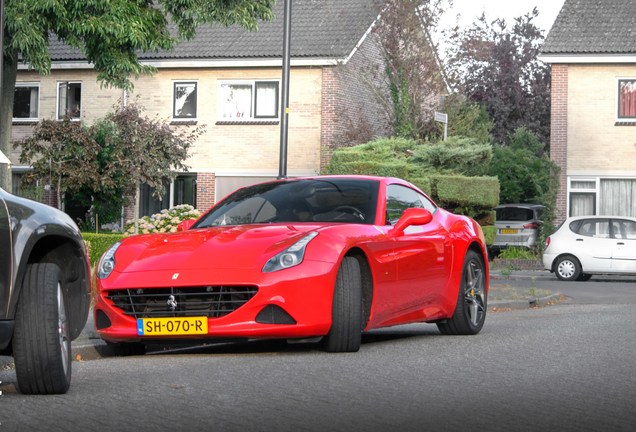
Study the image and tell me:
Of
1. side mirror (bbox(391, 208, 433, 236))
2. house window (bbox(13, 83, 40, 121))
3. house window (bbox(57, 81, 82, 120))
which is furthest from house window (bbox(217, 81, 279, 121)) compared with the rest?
side mirror (bbox(391, 208, 433, 236))

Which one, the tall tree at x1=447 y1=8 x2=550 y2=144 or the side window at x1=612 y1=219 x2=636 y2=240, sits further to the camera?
the tall tree at x1=447 y1=8 x2=550 y2=144

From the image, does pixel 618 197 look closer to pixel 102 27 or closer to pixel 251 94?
pixel 251 94

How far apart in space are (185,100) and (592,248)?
614 inches

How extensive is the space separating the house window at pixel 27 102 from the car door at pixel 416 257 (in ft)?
100

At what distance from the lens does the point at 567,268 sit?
2823 cm

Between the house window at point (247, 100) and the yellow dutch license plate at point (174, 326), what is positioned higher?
the house window at point (247, 100)

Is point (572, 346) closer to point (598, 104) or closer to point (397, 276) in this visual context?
point (397, 276)

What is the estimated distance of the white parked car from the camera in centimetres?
2773

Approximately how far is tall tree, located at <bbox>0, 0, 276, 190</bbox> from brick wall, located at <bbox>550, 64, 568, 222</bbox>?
12.8 meters

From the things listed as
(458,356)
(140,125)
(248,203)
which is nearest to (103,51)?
(140,125)

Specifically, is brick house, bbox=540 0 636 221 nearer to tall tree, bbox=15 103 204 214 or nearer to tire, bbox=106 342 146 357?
tall tree, bbox=15 103 204 214

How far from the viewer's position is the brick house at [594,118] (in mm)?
35625

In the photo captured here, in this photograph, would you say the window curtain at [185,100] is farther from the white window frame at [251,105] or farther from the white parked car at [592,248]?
the white parked car at [592,248]

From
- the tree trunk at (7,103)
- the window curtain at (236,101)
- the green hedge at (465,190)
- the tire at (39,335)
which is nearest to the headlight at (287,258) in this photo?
the tire at (39,335)
